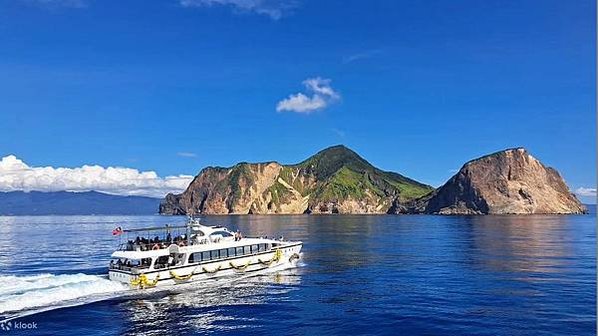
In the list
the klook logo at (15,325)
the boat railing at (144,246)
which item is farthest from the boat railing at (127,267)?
the klook logo at (15,325)

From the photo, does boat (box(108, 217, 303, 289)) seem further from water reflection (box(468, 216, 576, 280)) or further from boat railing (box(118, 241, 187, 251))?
water reflection (box(468, 216, 576, 280))

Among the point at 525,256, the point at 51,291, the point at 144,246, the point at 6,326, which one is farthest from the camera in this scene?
the point at 525,256

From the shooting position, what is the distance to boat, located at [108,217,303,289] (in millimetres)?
63875

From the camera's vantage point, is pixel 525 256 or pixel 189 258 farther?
pixel 525 256

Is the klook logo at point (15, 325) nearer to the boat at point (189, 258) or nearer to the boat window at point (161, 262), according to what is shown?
the boat at point (189, 258)

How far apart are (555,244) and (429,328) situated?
90.1 meters

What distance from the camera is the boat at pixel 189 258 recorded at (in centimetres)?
6388

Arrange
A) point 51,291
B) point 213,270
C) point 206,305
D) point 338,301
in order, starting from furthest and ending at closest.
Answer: point 213,270 < point 338,301 < point 51,291 < point 206,305

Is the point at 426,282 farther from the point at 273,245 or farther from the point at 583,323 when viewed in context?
the point at 273,245

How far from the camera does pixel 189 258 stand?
69.5 metres

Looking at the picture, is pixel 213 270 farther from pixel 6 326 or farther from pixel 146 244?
pixel 6 326

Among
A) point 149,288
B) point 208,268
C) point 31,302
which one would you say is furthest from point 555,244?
point 31,302

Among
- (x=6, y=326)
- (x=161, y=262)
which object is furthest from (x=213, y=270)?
(x=6, y=326)

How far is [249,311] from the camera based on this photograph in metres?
→ 52.2
